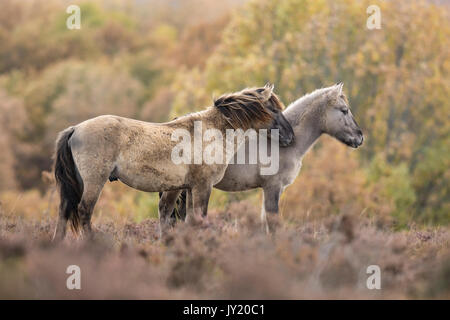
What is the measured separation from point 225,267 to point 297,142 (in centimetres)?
334

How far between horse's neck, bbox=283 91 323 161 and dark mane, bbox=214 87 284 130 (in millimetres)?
668

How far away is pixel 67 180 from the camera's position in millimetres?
6473

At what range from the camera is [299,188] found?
23312 mm

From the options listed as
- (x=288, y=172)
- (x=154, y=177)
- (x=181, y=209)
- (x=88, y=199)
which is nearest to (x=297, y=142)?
(x=288, y=172)

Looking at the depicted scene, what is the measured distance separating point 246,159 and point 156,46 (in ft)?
199

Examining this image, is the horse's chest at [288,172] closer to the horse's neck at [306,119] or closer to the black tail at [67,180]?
the horse's neck at [306,119]

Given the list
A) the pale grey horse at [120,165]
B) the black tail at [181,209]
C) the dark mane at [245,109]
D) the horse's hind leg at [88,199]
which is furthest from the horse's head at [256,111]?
the horse's hind leg at [88,199]

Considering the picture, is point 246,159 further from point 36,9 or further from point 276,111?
point 36,9

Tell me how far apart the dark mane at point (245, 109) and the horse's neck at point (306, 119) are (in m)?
0.67

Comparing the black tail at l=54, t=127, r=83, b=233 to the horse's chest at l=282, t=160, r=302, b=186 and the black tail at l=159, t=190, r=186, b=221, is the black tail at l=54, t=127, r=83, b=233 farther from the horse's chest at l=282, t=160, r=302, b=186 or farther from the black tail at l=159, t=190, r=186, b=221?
the horse's chest at l=282, t=160, r=302, b=186

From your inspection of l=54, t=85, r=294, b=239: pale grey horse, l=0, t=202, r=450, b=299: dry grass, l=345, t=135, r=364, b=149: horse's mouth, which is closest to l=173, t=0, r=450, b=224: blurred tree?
l=345, t=135, r=364, b=149: horse's mouth

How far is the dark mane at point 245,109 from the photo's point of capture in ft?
24.6

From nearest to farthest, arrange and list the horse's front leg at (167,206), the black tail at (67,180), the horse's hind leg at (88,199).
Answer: the horse's hind leg at (88,199), the black tail at (67,180), the horse's front leg at (167,206)
